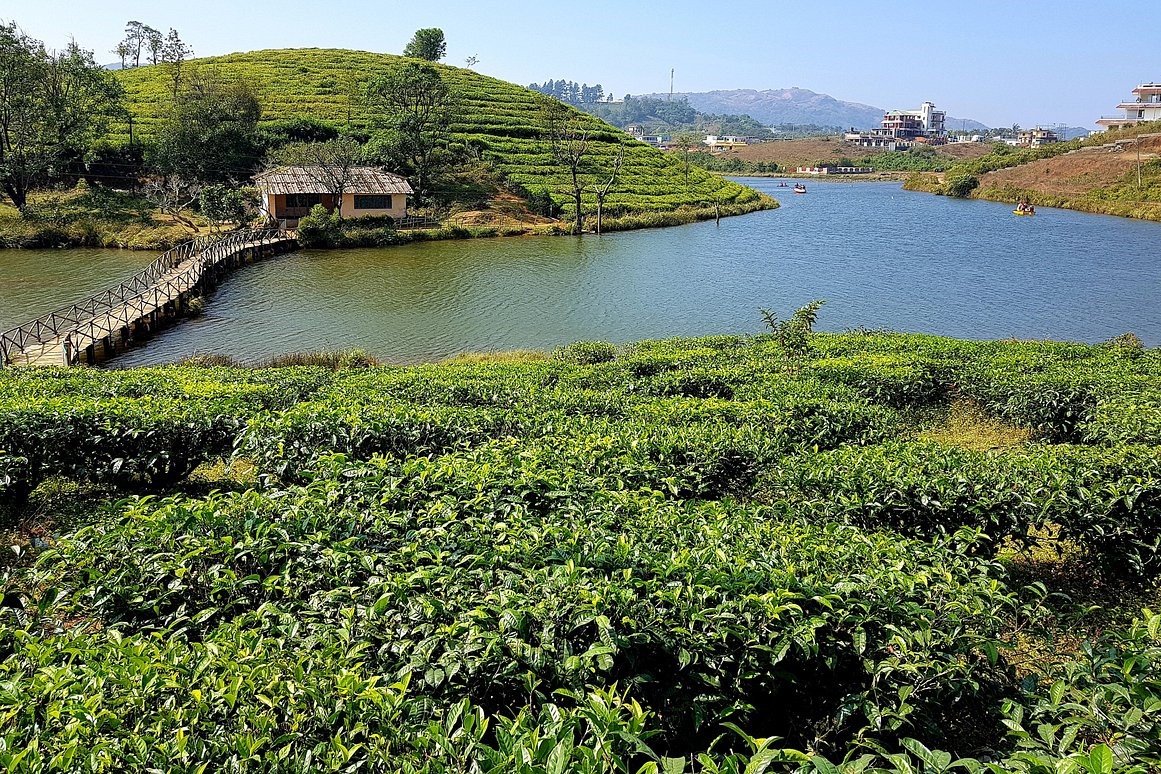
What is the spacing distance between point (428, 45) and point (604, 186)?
61.4 m

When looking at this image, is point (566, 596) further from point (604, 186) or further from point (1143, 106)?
point (1143, 106)

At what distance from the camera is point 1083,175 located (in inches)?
3725

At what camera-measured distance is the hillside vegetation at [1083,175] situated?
8150cm

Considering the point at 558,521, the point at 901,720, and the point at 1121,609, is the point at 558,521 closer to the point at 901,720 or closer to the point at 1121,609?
the point at 901,720

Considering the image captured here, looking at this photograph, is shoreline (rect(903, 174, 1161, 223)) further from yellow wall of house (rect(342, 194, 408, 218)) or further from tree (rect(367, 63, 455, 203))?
yellow wall of house (rect(342, 194, 408, 218))

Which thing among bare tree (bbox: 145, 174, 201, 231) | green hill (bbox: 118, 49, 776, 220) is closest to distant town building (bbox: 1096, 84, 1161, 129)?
green hill (bbox: 118, 49, 776, 220)

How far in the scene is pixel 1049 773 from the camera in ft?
12.1

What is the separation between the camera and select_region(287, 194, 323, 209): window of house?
5362 centimetres

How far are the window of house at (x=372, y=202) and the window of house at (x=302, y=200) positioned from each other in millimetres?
2649

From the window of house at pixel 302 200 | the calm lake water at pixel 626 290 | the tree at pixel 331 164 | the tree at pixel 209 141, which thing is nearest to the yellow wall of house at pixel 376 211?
the tree at pixel 331 164

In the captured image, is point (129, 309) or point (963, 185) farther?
point (963, 185)

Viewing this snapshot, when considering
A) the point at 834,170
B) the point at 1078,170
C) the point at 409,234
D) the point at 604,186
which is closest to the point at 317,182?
the point at 409,234

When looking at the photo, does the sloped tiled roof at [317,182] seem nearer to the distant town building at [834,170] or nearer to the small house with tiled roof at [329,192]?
the small house with tiled roof at [329,192]

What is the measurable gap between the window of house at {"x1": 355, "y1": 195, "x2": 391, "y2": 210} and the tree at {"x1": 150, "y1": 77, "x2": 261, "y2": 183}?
12.1 meters
